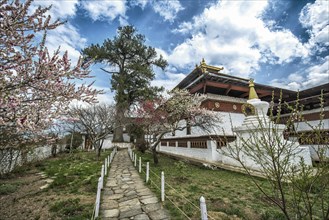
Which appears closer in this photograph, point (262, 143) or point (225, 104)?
point (262, 143)

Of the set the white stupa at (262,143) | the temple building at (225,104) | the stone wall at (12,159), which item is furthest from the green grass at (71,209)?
the temple building at (225,104)

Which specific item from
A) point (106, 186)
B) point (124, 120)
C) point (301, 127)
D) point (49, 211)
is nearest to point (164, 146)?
point (124, 120)

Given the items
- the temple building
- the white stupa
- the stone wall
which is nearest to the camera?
the white stupa

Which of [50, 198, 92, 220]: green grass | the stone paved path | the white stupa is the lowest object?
the stone paved path

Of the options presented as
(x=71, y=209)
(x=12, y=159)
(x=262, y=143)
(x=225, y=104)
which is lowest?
(x=71, y=209)

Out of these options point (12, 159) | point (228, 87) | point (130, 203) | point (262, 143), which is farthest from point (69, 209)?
point (228, 87)

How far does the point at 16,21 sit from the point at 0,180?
847 cm

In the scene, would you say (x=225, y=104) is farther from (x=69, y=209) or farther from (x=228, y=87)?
(x=69, y=209)

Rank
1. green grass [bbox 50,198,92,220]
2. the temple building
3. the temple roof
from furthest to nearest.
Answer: the temple roof, the temple building, green grass [bbox 50,198,92,220]

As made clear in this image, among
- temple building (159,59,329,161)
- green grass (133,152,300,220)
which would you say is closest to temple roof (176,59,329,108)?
temple building (159,59,329,161)

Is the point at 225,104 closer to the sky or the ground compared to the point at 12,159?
closer to the sky

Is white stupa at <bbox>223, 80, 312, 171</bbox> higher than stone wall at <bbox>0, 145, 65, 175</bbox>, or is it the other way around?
white stupa at <bbox>223, 80, 312, 171</bbox>

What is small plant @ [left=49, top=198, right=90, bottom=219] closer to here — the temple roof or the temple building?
the temple building

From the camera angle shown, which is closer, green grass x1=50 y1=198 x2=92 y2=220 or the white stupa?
the white stupa
